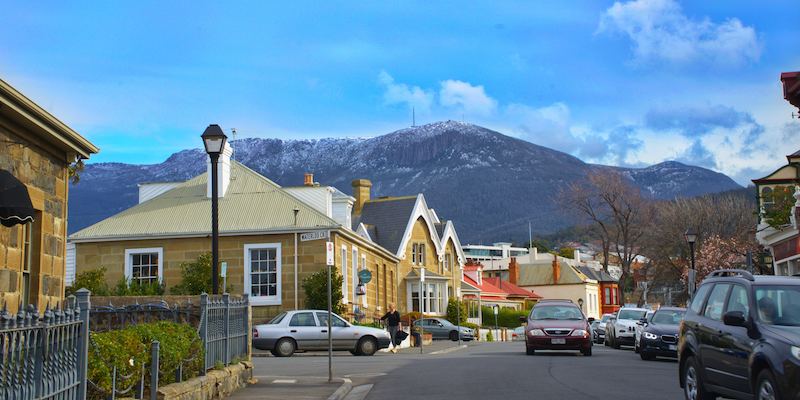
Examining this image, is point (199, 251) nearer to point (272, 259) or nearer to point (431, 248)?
point (272, 259)

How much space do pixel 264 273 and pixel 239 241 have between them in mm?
1609

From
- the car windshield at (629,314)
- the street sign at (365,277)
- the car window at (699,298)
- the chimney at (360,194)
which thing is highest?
the chimney at (360,194)

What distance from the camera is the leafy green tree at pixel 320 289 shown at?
85.6ft

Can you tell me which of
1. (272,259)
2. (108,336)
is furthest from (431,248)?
(108,336)

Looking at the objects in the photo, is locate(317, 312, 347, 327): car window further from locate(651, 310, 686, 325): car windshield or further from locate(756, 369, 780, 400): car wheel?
locate(756, 369, 780, 400): car wheel

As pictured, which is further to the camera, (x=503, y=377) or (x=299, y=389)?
(x=503, y=377)

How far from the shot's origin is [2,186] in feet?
30.2

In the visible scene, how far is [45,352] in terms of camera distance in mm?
5324

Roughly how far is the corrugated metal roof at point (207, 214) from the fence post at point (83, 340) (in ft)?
68.0

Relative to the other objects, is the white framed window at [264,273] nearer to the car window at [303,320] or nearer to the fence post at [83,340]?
the car window at [303,320]

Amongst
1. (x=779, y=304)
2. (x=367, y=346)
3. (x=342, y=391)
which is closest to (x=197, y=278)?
(x=367, y=346)

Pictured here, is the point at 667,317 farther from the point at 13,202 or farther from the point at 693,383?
the point at 13,202

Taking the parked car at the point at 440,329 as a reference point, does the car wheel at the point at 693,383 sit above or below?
above

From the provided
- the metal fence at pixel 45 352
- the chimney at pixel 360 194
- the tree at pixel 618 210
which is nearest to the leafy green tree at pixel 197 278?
the metal fence at pixel 45 352
